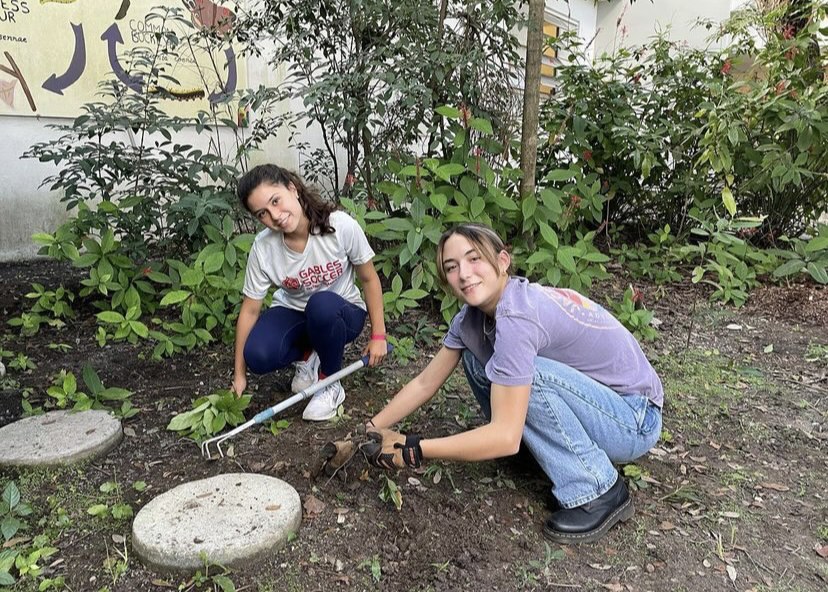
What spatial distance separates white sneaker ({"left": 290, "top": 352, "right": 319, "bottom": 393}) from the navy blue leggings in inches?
2.0

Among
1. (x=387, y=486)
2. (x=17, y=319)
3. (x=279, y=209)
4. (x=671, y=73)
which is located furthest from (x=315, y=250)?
(x=671, y=73)

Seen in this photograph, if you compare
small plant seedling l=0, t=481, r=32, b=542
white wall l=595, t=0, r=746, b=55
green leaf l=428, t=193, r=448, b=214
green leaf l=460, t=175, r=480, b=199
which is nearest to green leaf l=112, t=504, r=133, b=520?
small plant seedling l=0, t=481, r=32, b=542

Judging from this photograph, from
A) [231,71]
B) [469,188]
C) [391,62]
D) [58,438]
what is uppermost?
[231,71]

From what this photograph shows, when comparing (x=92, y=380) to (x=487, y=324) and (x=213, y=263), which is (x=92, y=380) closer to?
(x=213, y=263)

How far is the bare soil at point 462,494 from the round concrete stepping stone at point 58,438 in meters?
0.04

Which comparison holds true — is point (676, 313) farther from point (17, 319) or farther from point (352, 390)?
point (17, 319)

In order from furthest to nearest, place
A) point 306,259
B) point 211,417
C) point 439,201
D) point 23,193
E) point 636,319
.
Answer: point 23,193 → point 636,319 → point 439,201 → point 306,259 → point 211,417

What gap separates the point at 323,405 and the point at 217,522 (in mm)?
699

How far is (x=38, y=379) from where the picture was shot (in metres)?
2.52

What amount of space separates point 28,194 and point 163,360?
1957mm

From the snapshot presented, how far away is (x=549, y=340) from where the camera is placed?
1.61 m

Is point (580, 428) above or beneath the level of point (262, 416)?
above

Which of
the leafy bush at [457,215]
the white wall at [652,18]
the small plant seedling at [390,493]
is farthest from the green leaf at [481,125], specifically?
the white wall at [652,18]

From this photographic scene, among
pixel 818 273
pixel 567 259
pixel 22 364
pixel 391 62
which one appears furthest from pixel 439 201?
pixel 818 273
